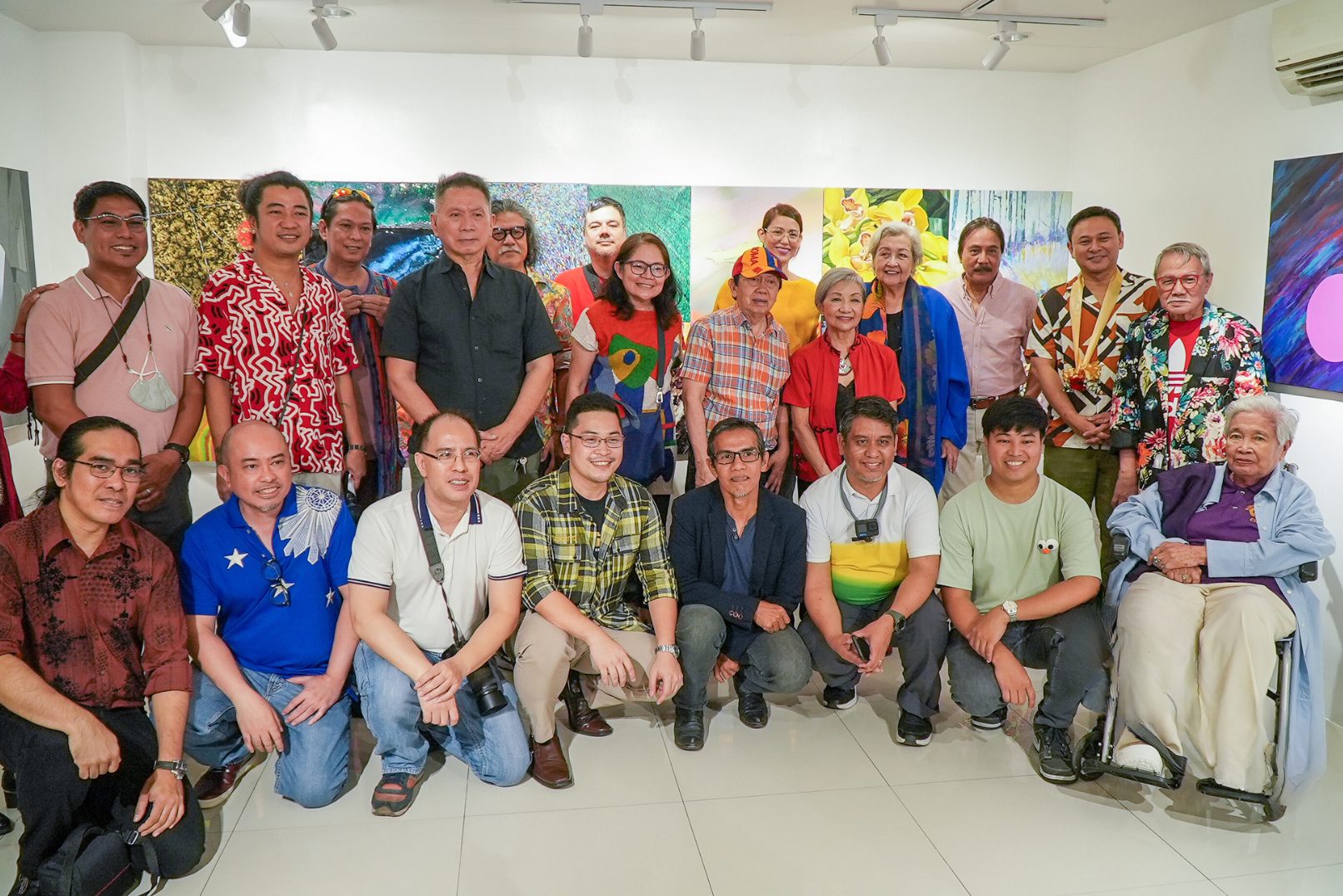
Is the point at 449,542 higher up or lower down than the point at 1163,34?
lower down

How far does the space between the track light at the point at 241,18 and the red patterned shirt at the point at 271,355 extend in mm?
1382

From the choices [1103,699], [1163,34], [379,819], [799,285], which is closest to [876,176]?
[799,285]

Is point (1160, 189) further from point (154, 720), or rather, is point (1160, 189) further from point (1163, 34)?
point (154, 720)

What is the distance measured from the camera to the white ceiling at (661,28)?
4254 millimetres

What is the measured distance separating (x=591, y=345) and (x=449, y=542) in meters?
1.16

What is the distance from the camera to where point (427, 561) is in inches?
119

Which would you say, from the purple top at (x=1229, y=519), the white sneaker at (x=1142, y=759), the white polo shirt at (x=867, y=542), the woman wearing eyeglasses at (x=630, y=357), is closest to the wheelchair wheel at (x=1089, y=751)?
the white sneaker at (x=1142, y=759)

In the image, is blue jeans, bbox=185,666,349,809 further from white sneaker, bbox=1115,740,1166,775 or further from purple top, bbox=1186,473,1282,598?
purple top, bbox=1186,473,1282,598

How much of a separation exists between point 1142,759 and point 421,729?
7.41 ft

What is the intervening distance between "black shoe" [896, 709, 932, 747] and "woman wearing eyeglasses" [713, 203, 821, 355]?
1618 mm

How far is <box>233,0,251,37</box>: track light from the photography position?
13.3ft

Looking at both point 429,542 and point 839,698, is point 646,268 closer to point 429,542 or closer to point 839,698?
point 429,542

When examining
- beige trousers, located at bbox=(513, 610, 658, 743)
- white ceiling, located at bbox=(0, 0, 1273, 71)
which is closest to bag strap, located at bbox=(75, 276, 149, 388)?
beige trousers, located at bbox=(513, 610, 658, 743)

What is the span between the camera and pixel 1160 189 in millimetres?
4867
